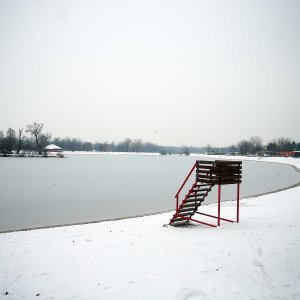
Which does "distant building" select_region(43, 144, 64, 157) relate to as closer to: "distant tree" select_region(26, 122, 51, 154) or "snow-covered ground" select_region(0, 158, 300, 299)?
"distant tree" select_region(26, 122, 51, 154)

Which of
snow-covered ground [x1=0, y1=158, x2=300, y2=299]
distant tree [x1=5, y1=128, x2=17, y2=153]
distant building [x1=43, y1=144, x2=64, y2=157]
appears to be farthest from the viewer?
distant building [x1=43, y1=144, x2=64, y2=157]

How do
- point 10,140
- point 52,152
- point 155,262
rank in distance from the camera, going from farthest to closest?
point 52,152 < point 10,140 < point 155,262

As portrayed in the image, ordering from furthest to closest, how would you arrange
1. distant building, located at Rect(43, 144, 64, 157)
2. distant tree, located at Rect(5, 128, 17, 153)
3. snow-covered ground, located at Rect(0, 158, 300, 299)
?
distant building, located at Rect(43, 144, 64, 157) < distant tree, located at Rect(5, 128, 17, 153) < snow-covered ground, located at Rect(0, 158, 300, 299)

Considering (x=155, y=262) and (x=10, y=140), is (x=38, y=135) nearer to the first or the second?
(x=10, y=140)

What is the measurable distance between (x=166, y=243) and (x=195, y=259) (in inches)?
72.6

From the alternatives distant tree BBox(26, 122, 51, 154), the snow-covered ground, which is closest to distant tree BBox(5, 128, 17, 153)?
distant tree BBox(26, 122, 51, 154)

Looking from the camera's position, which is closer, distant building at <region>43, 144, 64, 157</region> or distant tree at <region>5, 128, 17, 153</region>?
distant tree at <region>5, 128, 17, 153</region>

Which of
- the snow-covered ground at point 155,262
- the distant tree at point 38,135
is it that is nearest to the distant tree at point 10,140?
the distant tree at point 38,135

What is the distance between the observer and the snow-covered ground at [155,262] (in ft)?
20.5

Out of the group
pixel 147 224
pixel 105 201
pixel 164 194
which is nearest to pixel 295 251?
pixel 147 224

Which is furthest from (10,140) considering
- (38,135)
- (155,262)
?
(155,262)

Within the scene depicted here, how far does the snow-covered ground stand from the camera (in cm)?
625

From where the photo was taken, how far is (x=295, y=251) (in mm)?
8180

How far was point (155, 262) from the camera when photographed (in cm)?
789
